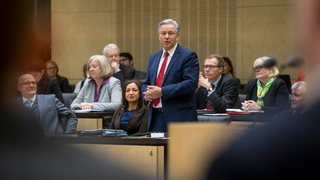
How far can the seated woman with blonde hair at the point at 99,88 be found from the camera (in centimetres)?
504

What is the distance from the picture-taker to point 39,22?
0.77 metres

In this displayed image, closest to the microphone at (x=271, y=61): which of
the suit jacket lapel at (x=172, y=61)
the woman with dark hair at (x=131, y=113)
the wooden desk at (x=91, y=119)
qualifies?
the suit jacket lapel at (x=172, y=61)

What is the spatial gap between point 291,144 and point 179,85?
2.91 meters

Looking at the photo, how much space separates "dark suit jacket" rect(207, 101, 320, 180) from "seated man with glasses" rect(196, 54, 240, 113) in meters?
4.19

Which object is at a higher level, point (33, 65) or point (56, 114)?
point (33, 65)

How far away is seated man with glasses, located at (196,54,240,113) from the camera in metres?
4.61

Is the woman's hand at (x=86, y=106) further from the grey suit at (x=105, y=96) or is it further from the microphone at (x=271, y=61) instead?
the microphone at (x=271, y=61)

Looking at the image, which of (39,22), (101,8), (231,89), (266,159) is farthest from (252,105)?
(101,8)

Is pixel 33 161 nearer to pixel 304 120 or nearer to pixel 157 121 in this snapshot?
pixel 304 120

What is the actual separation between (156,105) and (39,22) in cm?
272

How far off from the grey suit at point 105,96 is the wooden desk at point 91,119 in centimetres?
12

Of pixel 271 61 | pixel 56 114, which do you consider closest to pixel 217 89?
pixel 56 114

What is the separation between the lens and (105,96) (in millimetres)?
5070

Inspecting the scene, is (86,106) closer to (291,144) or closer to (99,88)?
(99,88)
